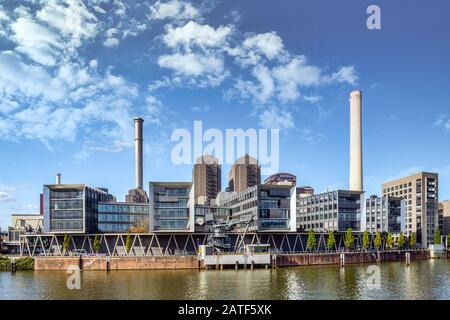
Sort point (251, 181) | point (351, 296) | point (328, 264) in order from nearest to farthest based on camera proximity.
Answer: point (351, 296) → point (328, 264) → point (251, 181)

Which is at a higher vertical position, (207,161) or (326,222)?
(207,161)

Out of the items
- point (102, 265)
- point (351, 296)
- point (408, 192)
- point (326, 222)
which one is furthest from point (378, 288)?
point (408, 192)

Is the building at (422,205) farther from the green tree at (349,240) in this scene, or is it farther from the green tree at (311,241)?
the green tree at (311,241)

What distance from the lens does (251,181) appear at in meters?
190

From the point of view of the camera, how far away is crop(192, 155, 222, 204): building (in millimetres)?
189125

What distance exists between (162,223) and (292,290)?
4439cm

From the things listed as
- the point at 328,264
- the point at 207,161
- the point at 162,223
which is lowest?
the point at 328,264

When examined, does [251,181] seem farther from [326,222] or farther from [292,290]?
[292,290]

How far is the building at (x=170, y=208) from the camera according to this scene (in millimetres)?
87812

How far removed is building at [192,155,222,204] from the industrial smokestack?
82657 mm

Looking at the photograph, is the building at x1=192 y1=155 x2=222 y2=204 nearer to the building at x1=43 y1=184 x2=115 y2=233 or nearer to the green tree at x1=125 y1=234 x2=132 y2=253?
the building at x1=43 y1=184 x2=115 y2=233

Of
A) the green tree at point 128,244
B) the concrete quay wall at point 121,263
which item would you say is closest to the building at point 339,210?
the concrete quay wall at point 121,263

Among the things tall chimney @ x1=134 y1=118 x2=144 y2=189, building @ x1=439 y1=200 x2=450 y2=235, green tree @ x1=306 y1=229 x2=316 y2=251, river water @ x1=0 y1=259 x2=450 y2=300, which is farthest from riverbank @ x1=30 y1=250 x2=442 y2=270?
building @ x1=439 y1=200 x2=450 y2=235

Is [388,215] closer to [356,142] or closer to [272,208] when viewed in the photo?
[356,142]
